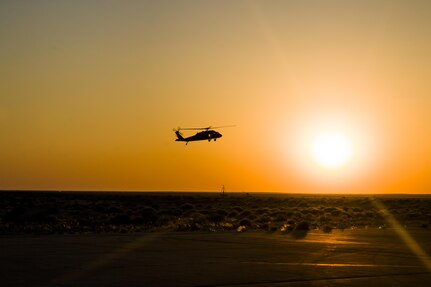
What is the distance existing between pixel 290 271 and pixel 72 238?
1170cm

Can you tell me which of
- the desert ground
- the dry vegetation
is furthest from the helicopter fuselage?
the desert ground

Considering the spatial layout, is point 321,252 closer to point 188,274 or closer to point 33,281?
point 188,274

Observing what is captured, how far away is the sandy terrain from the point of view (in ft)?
47.1

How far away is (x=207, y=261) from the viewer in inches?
706

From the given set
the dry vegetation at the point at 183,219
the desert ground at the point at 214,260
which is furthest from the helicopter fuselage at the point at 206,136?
the desert ground at the point at 214,260

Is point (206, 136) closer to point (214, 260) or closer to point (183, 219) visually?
Answer: point (183, 219)

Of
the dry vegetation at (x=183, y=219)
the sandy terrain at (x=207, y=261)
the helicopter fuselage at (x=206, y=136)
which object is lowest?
the sandy terrain at (x=207, y=261)

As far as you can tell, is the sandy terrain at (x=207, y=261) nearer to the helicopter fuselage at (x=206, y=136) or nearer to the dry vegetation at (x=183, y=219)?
the dry vegetation at (x=183, y=219)

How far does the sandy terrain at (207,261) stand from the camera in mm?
14344

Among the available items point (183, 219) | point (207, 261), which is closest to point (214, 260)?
point (207, 261)

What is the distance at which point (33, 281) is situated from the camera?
1375cm

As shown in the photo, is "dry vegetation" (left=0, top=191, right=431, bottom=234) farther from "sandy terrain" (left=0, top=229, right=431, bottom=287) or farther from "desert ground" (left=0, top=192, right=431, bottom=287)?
"sandy terrain" (left=0, top=229, right=431, bottom=287)

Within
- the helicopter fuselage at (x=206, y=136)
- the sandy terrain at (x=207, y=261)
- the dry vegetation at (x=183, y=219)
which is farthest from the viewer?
the helicopter fuselage at (x=206, y=136)

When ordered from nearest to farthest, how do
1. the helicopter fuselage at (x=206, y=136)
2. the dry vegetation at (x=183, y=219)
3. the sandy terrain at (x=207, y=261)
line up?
the sandy terrain at (x=207, y=261) < the dry vegetation at (x=183, y=219) < the helicopter fuselage at (x=206, y=136)
